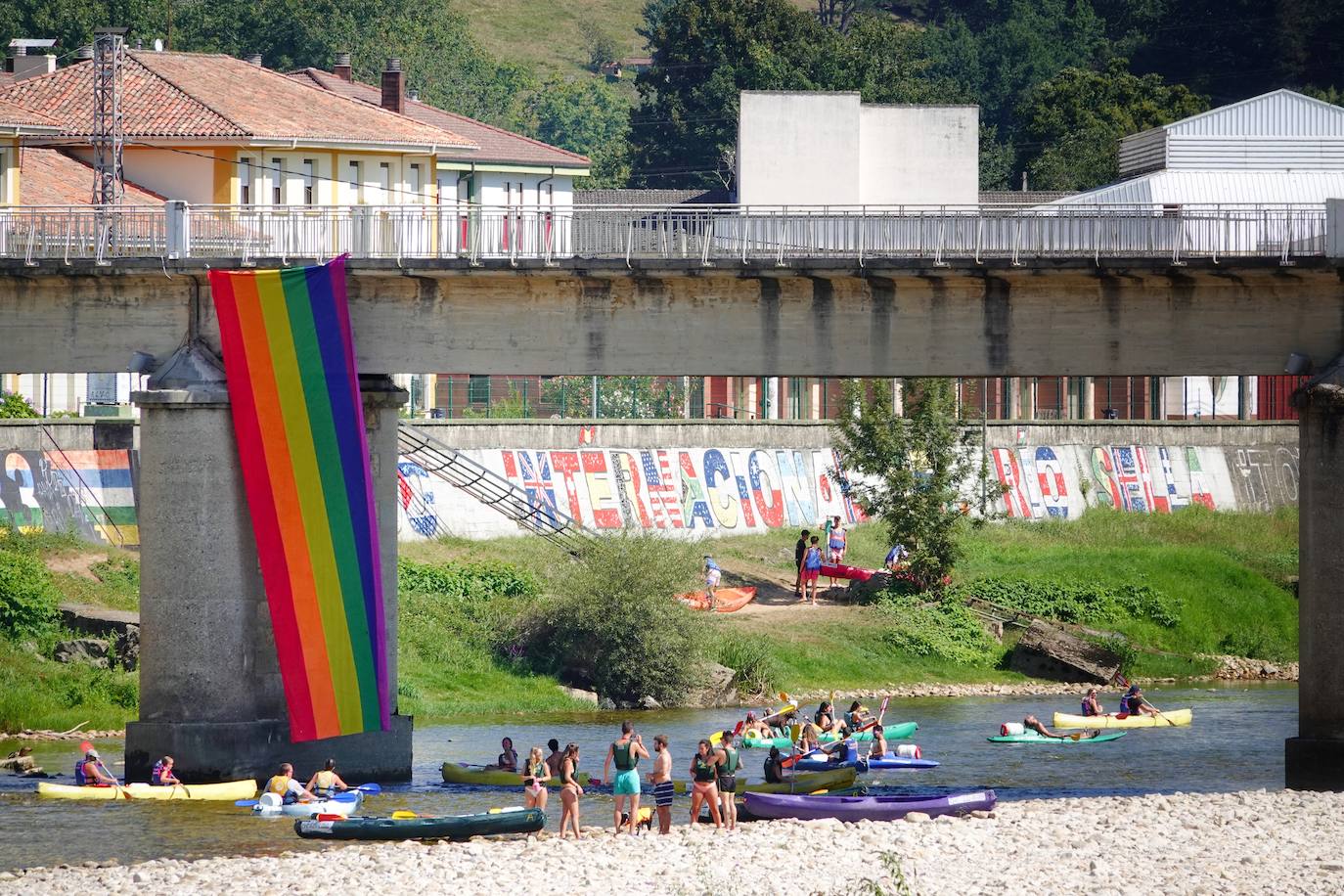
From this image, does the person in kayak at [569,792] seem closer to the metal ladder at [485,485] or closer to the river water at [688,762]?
the river water at [688,762]

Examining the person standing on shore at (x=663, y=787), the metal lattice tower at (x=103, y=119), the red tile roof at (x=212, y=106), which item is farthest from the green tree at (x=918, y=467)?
the person standing on shore at (x=663, y=787)

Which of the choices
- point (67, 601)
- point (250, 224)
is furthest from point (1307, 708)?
point (67, 601)

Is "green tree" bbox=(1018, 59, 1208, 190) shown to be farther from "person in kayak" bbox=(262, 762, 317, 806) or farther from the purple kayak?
"person in kayak" bbox=(262, 762, 317, 806)

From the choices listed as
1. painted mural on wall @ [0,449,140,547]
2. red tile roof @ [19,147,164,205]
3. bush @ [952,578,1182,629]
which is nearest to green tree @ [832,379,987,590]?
bush @ [952,578,1182,629]

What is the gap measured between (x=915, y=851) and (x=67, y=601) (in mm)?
25979

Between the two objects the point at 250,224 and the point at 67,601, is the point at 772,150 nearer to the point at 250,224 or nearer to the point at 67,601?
the point at 250,224

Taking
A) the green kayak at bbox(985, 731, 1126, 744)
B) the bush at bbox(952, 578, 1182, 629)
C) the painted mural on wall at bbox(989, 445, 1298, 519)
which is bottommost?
the green kayak at bbox(985, 731, 1126, 744)

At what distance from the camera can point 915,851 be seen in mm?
34125

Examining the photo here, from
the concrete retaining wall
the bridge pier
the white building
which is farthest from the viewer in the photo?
the concrete retaining wall

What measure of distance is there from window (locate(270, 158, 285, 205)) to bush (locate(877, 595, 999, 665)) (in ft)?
79.6

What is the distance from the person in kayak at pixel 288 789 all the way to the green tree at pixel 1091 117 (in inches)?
2977

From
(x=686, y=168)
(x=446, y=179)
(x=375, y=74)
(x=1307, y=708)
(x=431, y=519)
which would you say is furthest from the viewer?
(x=375, y=74)

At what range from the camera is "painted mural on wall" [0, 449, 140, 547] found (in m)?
56.2

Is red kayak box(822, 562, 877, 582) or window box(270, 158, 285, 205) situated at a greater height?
window box(270, 158, 285, 205)
